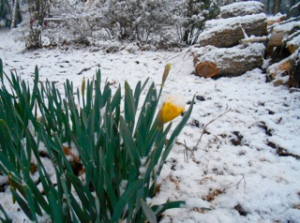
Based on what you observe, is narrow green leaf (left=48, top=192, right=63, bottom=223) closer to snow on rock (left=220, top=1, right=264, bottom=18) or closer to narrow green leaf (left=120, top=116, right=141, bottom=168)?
narrow green leaf (left=120, top=116, right=141, bottom=168)

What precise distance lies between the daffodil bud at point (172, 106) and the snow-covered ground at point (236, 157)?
35 cm

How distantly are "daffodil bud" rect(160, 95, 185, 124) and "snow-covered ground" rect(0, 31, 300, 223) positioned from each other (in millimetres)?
354

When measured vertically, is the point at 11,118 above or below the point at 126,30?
below

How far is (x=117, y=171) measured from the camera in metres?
0.82

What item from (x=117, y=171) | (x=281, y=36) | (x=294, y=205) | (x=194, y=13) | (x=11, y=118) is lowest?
(x=294, y=205)

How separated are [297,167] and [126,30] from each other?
534cm

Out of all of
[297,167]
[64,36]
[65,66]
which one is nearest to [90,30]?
[64,36]

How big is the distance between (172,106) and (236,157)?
98 centimetres

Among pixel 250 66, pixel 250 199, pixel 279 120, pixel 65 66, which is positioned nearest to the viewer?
pixel 250 199

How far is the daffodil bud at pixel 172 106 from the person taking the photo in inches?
22.3

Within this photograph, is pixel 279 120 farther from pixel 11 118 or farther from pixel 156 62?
pixel 156 62

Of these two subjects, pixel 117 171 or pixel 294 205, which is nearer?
pixel 117 171

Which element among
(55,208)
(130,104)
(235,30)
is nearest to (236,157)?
(130,104)

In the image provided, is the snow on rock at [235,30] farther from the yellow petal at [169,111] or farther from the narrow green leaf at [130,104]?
the yellow petal at [169,111]
